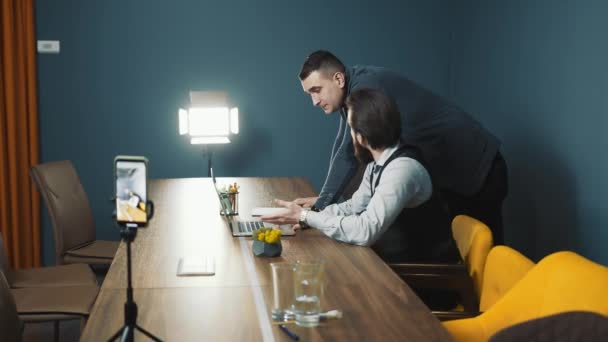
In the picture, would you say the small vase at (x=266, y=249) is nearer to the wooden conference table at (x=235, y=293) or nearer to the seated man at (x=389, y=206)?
the wooden conference table at (x=235, y=293)

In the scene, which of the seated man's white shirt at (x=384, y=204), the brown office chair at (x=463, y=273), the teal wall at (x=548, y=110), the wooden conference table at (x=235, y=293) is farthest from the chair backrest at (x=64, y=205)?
the teal wall at (x=548, y=110)

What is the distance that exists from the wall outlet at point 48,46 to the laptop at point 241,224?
2.61 m

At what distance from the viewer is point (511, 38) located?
482 centimetres

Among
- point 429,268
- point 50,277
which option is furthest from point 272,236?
point 50,277

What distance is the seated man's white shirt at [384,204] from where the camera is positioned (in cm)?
282

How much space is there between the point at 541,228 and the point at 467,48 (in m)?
1.77

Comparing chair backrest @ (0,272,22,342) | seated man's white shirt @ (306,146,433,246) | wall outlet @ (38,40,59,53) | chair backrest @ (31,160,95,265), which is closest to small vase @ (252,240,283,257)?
seated man's white shirt @ (306,146,433,246)

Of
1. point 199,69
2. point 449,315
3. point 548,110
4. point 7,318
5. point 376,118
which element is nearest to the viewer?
point 7,318

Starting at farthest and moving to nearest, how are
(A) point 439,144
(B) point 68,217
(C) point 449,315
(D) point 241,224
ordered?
1. (B) point 68,217
2. (A) point 439,144
3. (D) point 241,224
4. (C) point 449,315

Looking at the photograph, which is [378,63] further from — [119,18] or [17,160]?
[17,160]

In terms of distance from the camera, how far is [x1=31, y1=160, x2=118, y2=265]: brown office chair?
13.3 feet

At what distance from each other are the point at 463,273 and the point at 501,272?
33 cm

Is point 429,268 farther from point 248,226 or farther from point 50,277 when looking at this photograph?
point 50,277

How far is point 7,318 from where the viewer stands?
250cm
